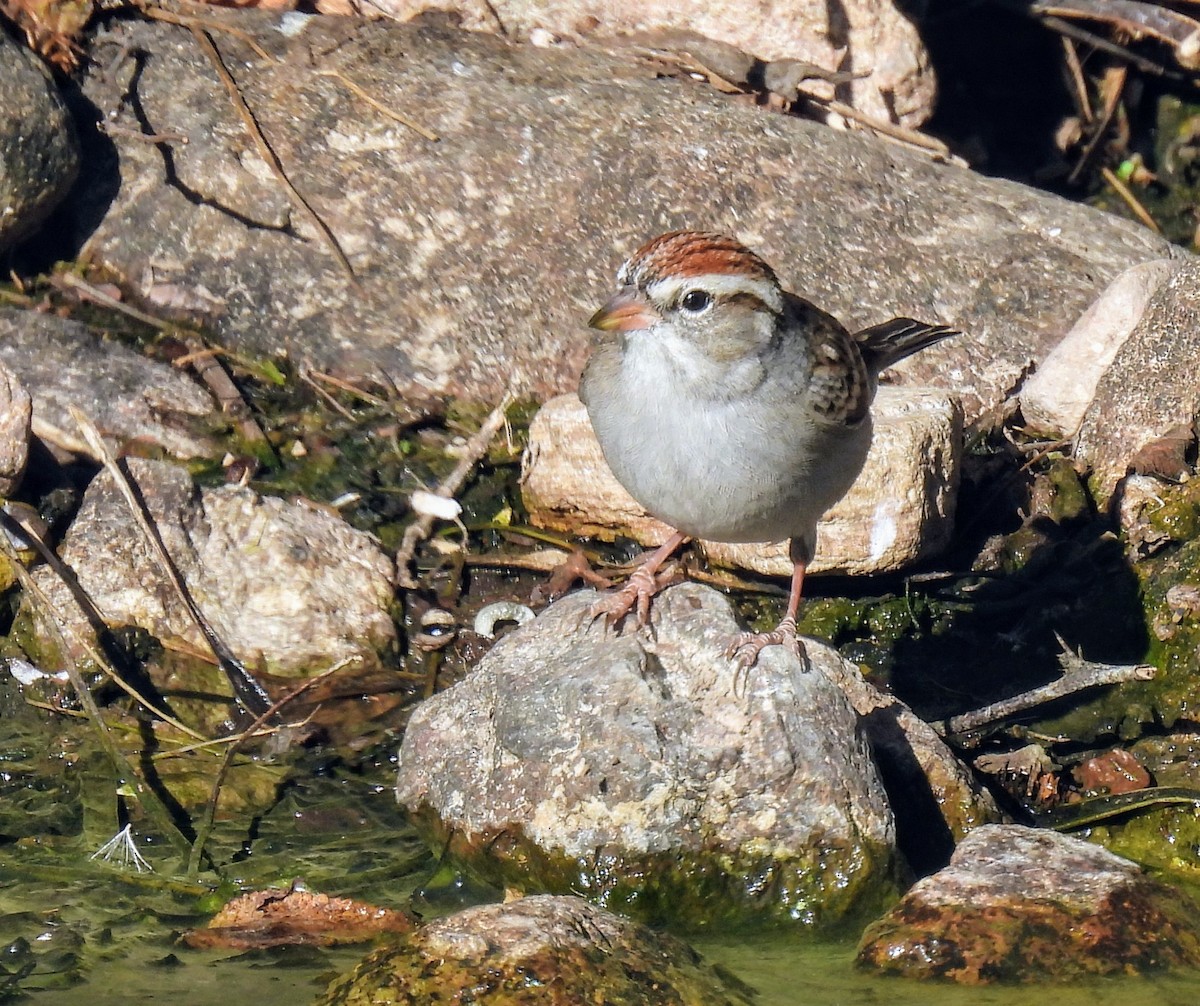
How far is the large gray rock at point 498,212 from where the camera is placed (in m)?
7.49

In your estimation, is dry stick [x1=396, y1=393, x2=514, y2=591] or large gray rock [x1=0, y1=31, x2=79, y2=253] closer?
dry stick [x1=396, y1=393, x2=514, y2=591]

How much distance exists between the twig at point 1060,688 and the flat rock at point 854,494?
2.75ft

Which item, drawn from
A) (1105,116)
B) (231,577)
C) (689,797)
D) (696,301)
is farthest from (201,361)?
(1105,116)

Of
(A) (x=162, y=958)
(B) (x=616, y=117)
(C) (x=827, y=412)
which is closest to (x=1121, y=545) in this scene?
(C) (x=827, y=412)

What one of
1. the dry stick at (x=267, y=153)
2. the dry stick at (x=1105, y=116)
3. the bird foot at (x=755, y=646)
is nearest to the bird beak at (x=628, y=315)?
the bird foot at (x=755, y=646)

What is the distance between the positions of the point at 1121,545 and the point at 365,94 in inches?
167

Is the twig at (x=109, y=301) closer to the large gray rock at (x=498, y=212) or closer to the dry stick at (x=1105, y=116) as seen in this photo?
the large gray rock at (x=498, y=212)

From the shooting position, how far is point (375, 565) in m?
6.50

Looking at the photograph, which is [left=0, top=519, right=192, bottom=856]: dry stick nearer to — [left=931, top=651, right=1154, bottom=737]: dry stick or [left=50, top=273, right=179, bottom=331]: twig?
[left=50, top=273, right=179, bottom=331]: twig

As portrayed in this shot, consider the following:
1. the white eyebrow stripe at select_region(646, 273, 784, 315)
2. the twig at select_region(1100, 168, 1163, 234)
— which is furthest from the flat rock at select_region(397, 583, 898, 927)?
the twig at select_region(1100, 168, 1163, 234)

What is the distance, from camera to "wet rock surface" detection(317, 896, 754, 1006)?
4094 millimetres

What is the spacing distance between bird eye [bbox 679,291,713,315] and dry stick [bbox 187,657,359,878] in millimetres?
2145

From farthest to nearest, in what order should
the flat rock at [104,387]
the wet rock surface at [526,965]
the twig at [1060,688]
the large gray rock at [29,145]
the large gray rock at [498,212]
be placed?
the large gray rock at [498,212] → the large gray rock at [29,145] → the flat rock at [104,387] → the twig at [1060,688] → the wet rock surface at [526,965]

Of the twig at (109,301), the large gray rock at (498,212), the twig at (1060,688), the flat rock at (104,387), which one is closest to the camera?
the twig at (1060,688)
